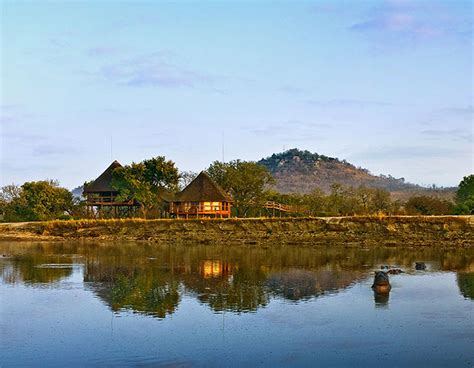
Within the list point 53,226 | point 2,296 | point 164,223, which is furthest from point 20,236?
point 2,296

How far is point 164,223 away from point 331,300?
42.9 m

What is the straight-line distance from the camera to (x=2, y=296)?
31438 mm

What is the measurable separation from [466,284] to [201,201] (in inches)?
1765

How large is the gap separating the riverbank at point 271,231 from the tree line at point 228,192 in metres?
6.87

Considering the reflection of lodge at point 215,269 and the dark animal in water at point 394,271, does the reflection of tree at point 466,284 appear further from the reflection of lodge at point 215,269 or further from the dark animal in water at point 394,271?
the reflection of lodge at point 215,269

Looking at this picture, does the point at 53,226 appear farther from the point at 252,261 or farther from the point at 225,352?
the point at 225,352

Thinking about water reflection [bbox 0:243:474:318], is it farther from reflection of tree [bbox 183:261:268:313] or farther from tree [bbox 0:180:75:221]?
tree [bbox 0:180:75:221]

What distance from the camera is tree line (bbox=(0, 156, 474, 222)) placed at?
77931 millimetres

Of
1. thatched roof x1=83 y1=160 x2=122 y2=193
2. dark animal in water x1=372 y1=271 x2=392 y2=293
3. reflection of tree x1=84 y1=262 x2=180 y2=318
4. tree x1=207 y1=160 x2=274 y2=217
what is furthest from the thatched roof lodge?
dark animal in water x1=372 y1=271 x2=392 y2=293

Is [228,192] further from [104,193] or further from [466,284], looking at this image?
[466,284]

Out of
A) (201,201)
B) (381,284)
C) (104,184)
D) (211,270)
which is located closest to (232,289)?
(381,284)

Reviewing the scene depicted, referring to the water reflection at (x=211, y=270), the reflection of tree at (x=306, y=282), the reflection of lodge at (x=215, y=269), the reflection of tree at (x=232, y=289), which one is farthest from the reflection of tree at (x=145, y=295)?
the reflection of tree at (x=306, y=282)

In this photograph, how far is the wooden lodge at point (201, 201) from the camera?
250ft

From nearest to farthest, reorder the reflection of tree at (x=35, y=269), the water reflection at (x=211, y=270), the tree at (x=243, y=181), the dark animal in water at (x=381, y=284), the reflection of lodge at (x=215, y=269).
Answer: the water reflection at (x=211, y=270) < the dark animal in water at (x=381, y=284) < the reflection of tree at (x=35, y=269) < the reflection of lodge at (x=215, y=269) < the tree at (x=243, y=181)
